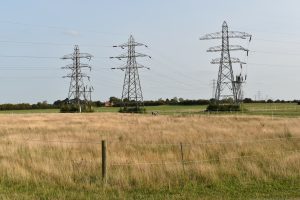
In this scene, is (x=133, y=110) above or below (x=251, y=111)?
above

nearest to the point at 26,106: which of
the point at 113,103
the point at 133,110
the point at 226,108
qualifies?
the point at 113,103

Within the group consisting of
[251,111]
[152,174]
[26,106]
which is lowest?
[152,174]

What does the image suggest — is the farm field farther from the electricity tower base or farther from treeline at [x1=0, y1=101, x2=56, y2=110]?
treeline at [x1=0, y1=101, x2=56, y2=110]

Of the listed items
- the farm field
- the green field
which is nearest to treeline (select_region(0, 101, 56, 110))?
the green field

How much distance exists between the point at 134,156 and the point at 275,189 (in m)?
5.99

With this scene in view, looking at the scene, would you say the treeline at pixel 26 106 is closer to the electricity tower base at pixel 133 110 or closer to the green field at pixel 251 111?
the green field at pixel 251 111

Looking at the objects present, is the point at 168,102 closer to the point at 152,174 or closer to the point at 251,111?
the point at 251,111

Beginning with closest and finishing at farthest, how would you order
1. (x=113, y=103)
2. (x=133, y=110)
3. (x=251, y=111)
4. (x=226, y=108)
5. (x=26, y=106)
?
(x=251, y=111)
(x=226, y=108)
(x=133, y=110)
(x=26, y=106)
(x=113, y=103)

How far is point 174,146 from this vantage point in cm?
2088

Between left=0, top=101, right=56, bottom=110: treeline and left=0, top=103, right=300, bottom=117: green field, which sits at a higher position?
left=0, top=101, right=56, bottom=110: treeline

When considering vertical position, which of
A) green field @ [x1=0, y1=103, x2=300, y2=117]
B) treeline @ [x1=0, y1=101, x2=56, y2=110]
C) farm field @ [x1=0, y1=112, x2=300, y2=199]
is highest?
treeline @ [x1=0, y1=101, x2=56, y2=110]

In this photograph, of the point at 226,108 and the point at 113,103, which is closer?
the point at 226,108

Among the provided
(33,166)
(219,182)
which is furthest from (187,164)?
(33,166)

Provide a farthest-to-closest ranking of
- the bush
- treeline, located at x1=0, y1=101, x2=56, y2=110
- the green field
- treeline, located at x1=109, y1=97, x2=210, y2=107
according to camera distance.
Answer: treeline, located at x1=109, y1=97, x2=210, y2=107 → treeline, located at x1=0, y1=101, x2=56, y2=110 → the bush → the green field
